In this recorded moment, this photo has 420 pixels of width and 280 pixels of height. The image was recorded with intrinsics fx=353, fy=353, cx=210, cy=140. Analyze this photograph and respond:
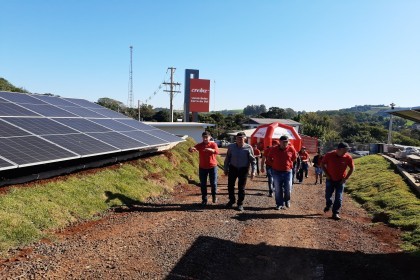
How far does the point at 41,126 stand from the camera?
10.4 meters

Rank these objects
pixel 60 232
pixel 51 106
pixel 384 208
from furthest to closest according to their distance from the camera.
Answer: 1. pixel 51 106
2. pixel 384 208
3. pixel 60 232

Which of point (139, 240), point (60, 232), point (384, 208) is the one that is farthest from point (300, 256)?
point (384, 208)

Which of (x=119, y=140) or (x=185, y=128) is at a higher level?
(x=119, y=140)

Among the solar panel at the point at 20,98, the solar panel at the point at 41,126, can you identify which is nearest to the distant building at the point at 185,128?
the solar panel at the point at 20,98

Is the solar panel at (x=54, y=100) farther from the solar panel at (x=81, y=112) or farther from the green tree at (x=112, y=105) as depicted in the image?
the green tree at (x=112, y=105)

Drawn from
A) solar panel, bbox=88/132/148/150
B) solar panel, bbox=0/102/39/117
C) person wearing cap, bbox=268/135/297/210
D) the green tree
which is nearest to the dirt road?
person wearing cap, bbox=268/135/297/210

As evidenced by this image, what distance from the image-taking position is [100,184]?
9461mm

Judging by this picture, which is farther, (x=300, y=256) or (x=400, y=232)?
(x=400, y=232)

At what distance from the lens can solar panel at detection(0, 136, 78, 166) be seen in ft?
→ 24.5

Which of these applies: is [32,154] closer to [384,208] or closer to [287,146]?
[287,146]

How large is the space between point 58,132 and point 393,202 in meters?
10.00

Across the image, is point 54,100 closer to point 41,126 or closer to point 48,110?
point 48,110

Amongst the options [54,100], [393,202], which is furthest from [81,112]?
[393,202]

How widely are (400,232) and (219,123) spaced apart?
8244cm
